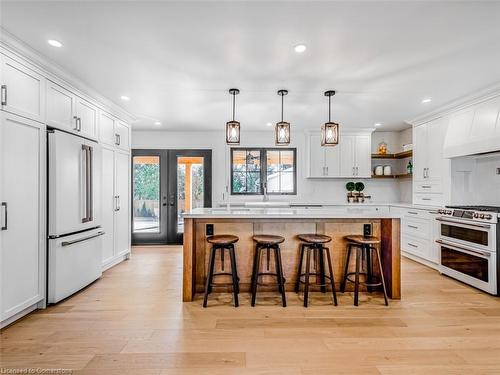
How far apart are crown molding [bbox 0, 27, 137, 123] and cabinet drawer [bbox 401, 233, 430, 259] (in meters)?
5.29

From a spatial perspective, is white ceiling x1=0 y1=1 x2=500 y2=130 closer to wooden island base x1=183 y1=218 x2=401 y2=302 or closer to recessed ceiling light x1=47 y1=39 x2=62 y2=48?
recessed ceiling light x1=47 y1=39 x2=62 y2=48

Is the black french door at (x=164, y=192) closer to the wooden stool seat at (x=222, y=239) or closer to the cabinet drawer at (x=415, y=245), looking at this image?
the wooden stool seat at (x=222, y=239)

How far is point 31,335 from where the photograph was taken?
2412 mm

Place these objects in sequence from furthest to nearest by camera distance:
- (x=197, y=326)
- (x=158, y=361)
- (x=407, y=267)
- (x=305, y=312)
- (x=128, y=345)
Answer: (x=407, y=267)
(x=305, y=312)
(x=197, y=326)
(x=128, y=345)
(x=158, y=361)

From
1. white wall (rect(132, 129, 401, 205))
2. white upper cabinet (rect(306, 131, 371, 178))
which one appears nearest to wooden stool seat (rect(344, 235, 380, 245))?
white upper cabinet (rect(306, 131, 371, 178))

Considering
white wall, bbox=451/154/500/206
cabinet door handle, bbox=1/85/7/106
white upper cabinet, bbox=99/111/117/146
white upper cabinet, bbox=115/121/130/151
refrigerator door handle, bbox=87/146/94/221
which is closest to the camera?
cabinet door handle, bbox=1/85/7/106

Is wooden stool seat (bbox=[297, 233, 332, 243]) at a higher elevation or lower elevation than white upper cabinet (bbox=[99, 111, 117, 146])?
lower

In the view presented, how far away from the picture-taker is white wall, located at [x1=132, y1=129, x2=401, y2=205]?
626 centimetres

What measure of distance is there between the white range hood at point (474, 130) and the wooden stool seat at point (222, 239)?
3.33 metres

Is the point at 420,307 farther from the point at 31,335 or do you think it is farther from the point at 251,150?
the point at 251,150

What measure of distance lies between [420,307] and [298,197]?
3.54 meters

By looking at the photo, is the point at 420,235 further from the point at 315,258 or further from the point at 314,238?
the point at 314,238

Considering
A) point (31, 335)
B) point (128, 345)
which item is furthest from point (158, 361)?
point (31, 335)

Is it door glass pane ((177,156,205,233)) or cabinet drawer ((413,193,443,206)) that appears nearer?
cabinet drawer ((413,193,443,206))
